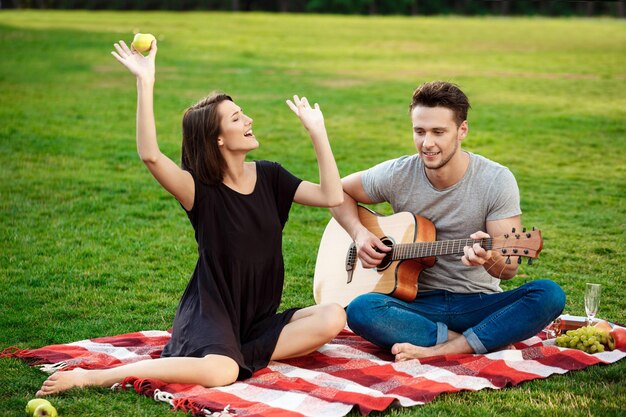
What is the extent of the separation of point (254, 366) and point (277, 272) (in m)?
0.54

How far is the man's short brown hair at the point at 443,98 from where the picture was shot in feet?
17.4

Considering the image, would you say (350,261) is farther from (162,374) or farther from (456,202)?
(162,374)

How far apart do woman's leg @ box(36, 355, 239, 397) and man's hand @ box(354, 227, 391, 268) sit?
1191 mm

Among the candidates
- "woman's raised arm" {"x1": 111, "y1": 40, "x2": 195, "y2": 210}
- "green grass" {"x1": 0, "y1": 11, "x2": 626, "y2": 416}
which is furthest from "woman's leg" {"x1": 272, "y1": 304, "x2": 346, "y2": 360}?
"woman's raised arm" {"x1": 111, "y1": 40, "x2": 195, "y2": 210}

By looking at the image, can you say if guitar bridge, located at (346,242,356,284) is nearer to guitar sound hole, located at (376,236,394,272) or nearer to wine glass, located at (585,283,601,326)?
guitar sound hole, located at (376,236,394,272)

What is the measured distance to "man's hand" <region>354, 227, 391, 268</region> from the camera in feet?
18.2

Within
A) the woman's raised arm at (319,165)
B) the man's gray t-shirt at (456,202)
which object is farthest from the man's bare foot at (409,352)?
the woman's raised arm at (319,165)

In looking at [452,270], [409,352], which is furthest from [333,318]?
[452,270]

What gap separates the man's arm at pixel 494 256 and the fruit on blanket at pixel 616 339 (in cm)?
71

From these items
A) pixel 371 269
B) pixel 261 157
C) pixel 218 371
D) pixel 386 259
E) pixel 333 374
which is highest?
pixel 386 259

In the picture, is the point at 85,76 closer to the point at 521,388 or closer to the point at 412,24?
the point at 521,388

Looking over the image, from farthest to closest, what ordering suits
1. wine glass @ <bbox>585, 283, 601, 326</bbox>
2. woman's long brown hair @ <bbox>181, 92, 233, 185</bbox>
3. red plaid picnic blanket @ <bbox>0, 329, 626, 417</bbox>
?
1. wine glass @ <bbox>585, 283, 601, 326</bbox>
2. woman's long brown hair @ <bbox>181, 92, 233, 185</bbox>
3. red plaid picnic blanket @ <bbox>0, 329, 626, 417</bbox>

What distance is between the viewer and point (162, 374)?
15.4ft

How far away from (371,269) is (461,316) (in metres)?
0.69
